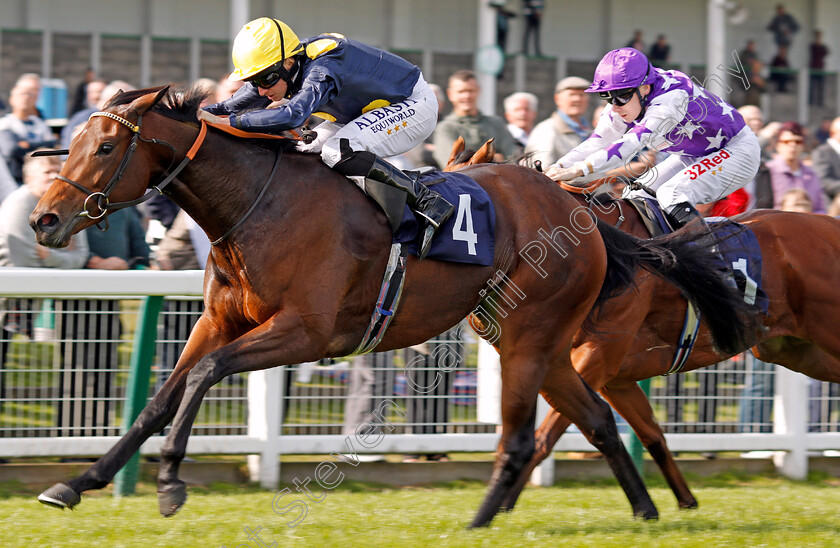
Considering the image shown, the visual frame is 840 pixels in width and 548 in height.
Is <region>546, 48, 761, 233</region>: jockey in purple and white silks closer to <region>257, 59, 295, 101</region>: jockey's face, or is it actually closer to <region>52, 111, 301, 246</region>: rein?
<region>257, 59, 295, 101</region>: jockey's face

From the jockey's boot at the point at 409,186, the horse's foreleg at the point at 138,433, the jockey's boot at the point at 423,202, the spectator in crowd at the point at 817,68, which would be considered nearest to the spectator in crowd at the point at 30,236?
the horse's foreleg at the point at 138,433

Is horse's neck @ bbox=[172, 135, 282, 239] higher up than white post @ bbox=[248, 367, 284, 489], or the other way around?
horse's neck @ bbox=[172, 135, 282, 239]

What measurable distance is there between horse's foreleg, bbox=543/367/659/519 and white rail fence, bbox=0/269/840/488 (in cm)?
97

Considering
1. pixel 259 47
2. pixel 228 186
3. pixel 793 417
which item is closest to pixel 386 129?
pixel 259 47

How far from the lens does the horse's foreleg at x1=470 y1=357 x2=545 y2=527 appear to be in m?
4.51

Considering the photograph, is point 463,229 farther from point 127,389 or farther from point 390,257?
point 127,389

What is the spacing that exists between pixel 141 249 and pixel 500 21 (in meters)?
8.18

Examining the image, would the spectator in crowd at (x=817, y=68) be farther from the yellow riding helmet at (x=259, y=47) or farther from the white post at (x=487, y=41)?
the yellow riding helmet at (x=259, y=47)

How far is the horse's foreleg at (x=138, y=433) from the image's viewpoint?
148 inches

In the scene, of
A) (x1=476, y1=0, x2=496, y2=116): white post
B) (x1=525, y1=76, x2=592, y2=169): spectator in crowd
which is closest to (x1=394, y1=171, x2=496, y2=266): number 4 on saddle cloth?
(x1=525, y1=76, x2=592, y2=169): spectator in crowd

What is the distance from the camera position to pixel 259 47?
4.02m

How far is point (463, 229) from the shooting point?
435cm

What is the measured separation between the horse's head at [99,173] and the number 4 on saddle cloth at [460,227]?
3.30ft

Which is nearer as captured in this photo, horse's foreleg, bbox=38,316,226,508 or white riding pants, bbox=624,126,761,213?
horse's foreleg, bbox=38,316,226,508
